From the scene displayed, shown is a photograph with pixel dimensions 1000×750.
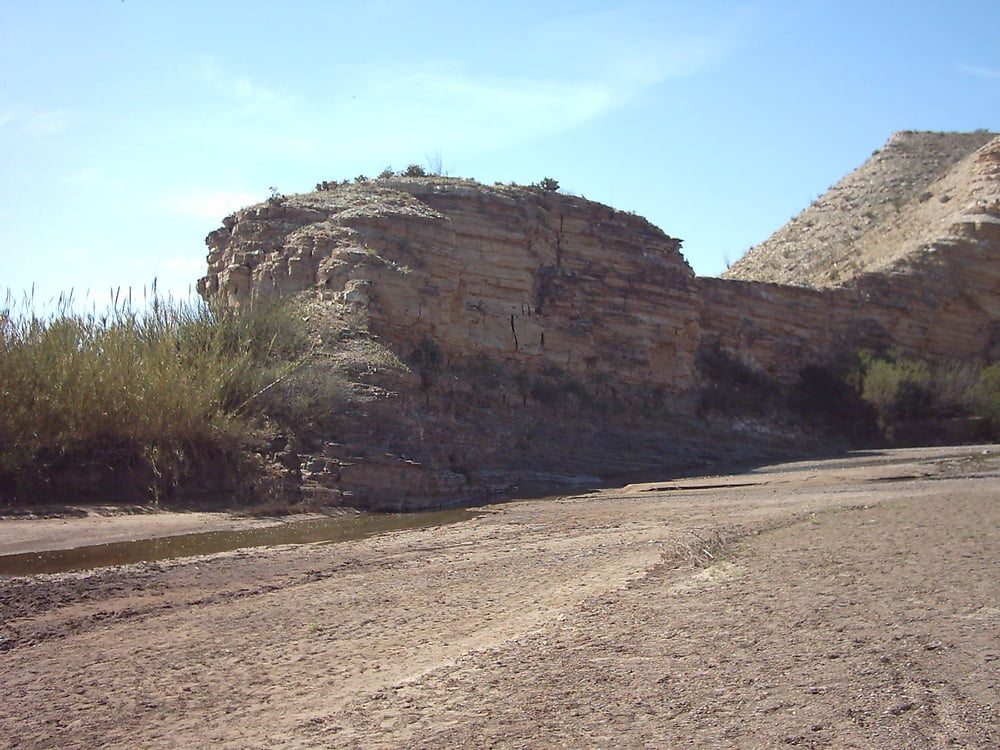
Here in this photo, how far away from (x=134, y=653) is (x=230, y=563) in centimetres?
330

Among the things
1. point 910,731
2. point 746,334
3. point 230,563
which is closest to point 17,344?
point 230,563

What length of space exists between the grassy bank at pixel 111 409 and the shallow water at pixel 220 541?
2445 mm

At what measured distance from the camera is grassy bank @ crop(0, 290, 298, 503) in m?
12.9

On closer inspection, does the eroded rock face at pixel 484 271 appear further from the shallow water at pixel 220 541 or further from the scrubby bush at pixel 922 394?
the shallow water at pixel 220 541

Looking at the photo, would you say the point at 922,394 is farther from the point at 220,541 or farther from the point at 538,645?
the point at 538,645

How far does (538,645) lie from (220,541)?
21.3 feet

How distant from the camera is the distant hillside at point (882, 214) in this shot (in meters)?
32.3

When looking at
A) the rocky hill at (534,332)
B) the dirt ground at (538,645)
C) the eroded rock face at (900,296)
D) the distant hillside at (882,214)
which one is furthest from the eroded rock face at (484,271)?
the dirt ground at (538,645)

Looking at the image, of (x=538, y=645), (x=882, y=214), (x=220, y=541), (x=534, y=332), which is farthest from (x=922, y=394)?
(x=538, y=645)

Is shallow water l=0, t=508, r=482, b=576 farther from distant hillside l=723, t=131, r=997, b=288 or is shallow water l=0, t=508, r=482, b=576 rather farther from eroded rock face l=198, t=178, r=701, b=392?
distant hillside l=723, t=131, r=997, b=288

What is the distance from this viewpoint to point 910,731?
13.4ft

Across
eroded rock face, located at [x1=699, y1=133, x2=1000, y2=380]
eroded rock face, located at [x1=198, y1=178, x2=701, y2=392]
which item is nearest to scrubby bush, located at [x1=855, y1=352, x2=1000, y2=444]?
eroded rock face, located at [x1=699, y1=133, x2=1000, y2=380]

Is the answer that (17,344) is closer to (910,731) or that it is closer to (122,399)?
(122,399)

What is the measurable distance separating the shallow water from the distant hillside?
19.4 metres
